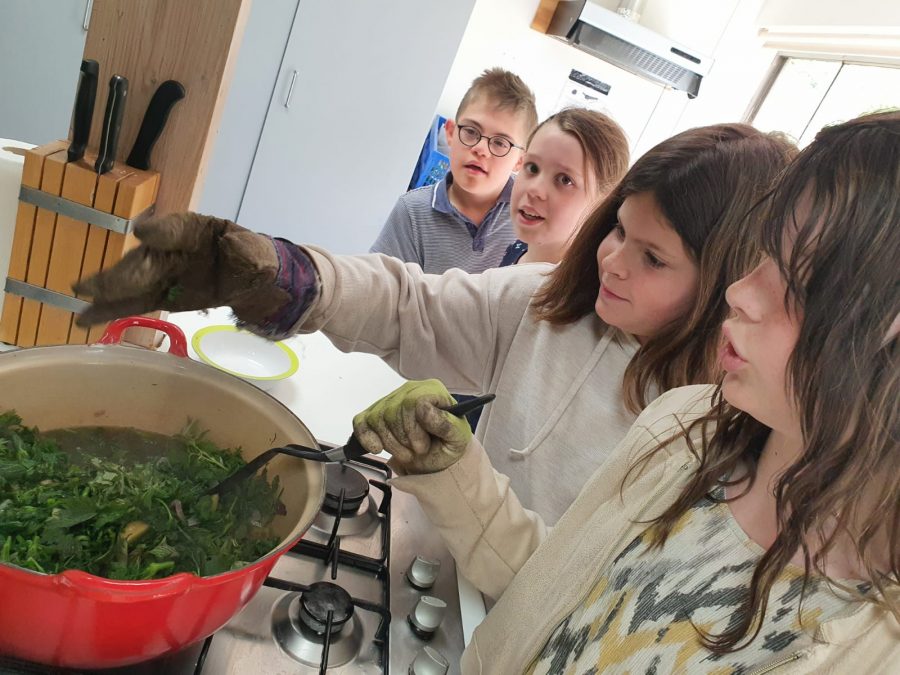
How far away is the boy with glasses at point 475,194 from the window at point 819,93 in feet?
5.09

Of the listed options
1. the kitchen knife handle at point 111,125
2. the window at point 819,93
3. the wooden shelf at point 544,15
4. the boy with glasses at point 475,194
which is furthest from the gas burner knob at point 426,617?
the wooden shelf at point 544,15

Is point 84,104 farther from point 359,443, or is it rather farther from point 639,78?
point 639,78

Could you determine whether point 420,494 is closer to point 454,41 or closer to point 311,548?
point 311,548

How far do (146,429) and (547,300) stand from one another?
23.9 inches

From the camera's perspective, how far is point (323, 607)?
0.65 m

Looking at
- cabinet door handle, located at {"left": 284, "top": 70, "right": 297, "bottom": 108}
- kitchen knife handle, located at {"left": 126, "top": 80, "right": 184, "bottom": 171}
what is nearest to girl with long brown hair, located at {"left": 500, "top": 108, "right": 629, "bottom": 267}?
kitchen knife handle, located at {"left": 126, "top": 80, "right": 184, "bottom": 171}

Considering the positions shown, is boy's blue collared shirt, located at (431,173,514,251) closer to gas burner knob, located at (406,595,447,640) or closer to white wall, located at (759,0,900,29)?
gas burner knob, located at (406,595,447,640)

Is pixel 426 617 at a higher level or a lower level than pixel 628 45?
lower

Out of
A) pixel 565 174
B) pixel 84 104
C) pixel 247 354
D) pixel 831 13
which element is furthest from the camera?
pixel 831 13

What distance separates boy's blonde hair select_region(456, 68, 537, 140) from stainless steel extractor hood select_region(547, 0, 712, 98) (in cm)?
128

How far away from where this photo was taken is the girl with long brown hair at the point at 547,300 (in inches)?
27.6

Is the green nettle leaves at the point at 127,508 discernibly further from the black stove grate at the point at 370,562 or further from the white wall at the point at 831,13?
the white wall at the point at 831,13

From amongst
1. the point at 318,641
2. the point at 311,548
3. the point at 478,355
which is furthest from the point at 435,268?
the point at 318,641

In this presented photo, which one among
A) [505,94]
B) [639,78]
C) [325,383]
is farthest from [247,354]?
[639,78]
